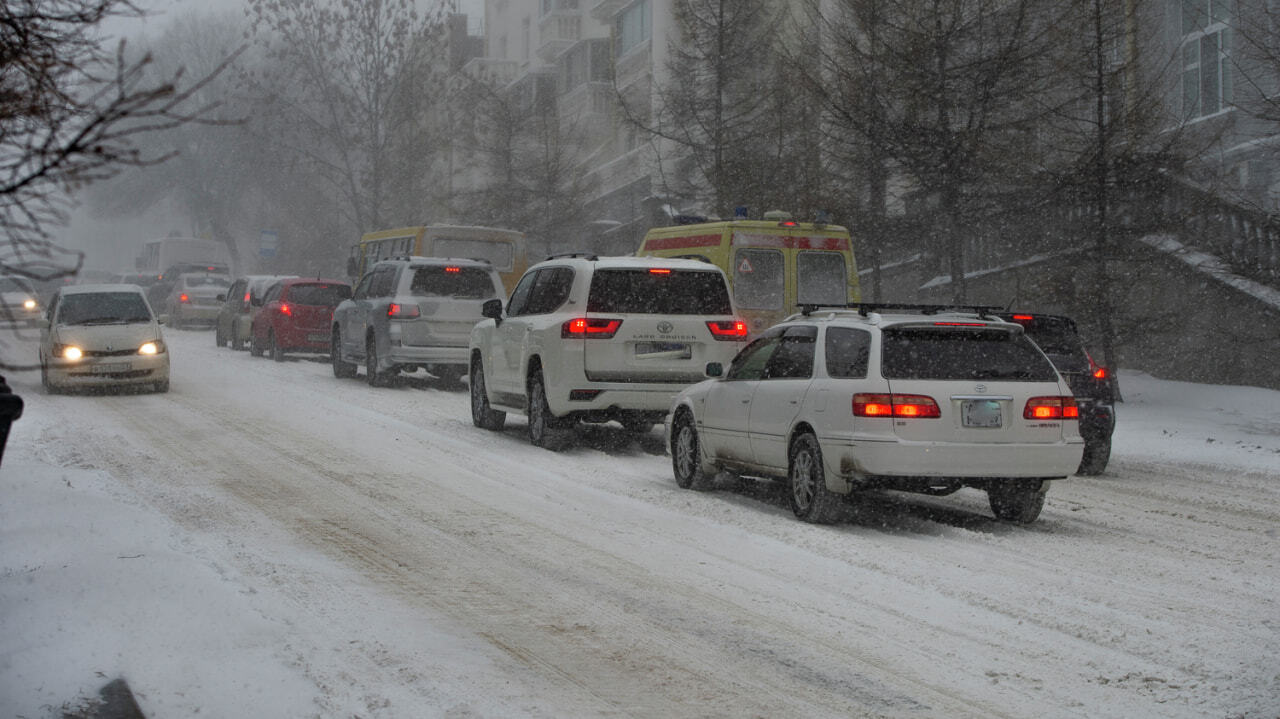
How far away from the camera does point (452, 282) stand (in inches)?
866

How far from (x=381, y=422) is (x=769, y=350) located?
6920 mm

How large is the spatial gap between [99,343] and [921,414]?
1468 centimetres

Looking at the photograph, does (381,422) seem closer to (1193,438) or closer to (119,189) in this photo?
(1193,438)

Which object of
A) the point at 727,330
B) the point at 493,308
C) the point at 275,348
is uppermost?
the point at 493,308

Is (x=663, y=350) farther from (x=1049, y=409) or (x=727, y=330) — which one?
(x=1049, y=409)

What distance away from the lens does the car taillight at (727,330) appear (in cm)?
1462

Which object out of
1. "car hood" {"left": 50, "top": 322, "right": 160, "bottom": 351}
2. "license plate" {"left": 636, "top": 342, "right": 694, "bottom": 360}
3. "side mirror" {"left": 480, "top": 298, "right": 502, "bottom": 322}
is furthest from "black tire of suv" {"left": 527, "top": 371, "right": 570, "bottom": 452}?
"car hood" {"left": 50, "top": 322, "right": 160, "bottom": 351}

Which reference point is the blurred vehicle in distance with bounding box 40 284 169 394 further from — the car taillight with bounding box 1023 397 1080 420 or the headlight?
the car taillight with bounding box 1023 397 1080 420

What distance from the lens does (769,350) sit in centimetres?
1157

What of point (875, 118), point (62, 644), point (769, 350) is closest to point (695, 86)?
point (875, 118)

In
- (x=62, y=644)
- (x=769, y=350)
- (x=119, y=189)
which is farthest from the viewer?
(x=119, y=189)

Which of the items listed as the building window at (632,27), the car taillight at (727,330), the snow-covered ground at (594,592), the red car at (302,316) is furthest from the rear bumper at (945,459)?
the building window at (632,27)

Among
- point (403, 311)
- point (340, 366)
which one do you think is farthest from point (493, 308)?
point (340, 366)

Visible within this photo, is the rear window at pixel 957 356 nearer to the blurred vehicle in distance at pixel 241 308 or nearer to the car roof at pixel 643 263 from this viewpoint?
the car roof at pixel 643 263
